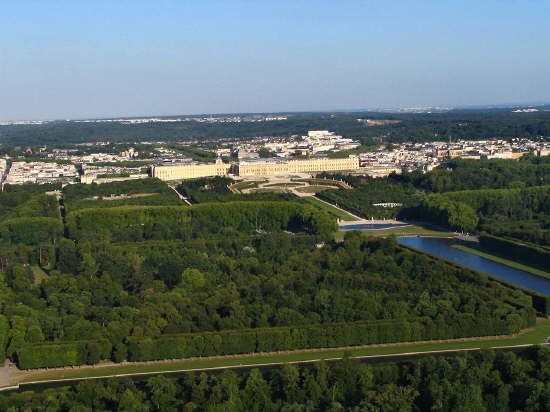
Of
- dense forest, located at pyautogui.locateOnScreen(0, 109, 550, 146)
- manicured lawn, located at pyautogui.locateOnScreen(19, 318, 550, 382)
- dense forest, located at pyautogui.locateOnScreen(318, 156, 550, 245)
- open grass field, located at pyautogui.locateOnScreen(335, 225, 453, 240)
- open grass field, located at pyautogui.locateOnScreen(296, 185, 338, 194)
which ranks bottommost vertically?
manicured lawn, located at pyautogui.locateOnScreen(19, 318, 550, 382)

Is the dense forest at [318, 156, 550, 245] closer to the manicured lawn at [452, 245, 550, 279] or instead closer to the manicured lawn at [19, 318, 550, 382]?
the manicured lawn at [452, 245, 550, 279]

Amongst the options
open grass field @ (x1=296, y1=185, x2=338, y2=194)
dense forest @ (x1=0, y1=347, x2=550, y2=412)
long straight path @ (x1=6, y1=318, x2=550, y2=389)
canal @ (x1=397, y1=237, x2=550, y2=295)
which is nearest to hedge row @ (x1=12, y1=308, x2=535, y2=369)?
long straight path @ (x1=6, y1=318, x2=550, y2=389)

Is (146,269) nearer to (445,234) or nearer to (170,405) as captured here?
(170,405)

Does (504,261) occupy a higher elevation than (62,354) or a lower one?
lower

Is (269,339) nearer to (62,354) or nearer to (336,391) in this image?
(336,391)

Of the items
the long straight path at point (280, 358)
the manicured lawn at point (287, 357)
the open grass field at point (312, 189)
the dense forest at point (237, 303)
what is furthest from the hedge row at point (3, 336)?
the open grass field at point (312, 189)

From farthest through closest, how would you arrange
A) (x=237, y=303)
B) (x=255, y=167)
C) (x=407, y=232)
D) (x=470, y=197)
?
(x=255, y=167) → (x=470, y=197) → (x=407, y=232) → (x=237, y=303)

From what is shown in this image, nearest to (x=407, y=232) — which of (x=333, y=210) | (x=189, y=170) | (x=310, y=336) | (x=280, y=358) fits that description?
(x=333, y=210)
